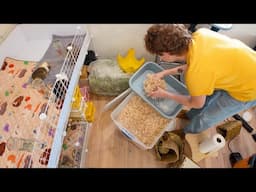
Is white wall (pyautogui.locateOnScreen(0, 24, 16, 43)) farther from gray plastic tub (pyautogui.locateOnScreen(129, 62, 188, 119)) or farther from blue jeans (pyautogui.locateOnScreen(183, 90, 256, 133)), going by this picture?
blue jeans (pyautogui.locateOnScreen(183, 90, 256, 133))

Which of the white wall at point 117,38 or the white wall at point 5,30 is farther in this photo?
the white wall at point 117,38

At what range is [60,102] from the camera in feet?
4.43

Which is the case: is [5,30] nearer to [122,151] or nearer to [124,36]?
[124,36]

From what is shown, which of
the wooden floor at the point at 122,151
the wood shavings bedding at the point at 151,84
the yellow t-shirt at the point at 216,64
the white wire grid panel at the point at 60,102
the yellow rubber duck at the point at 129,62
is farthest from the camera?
the yellow rubber duck at the point at 129,62

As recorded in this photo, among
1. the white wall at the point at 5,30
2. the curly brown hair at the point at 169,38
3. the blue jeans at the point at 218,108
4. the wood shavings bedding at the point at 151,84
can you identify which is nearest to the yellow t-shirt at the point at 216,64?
the curly brown hair at the point at 169,38

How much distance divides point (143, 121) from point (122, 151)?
31 centimetres

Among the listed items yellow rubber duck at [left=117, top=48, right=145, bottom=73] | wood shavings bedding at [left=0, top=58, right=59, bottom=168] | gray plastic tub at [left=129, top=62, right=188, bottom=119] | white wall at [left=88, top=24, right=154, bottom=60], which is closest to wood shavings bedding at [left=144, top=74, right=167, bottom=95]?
gray plastic tub at [left=129, top=62, right=188, bottom=119]

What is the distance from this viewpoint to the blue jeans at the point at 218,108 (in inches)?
50.4

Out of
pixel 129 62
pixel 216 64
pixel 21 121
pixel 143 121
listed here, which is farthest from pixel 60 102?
pixel 216 64

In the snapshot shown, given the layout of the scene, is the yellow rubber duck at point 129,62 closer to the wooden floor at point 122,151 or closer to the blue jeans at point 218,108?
the wooden floor at point 122,151

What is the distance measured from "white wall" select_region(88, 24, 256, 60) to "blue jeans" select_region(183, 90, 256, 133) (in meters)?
0.68

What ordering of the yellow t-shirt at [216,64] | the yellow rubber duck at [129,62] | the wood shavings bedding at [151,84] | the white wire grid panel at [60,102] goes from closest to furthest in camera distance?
the yellow t-shirt at [216,64], the white wire grid panel at [60,102], the wood shavings bedding at [151,84], the yellow rubber duck at [129,62]

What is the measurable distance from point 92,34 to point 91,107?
60cm

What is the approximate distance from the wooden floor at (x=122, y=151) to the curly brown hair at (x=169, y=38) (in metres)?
0.90
